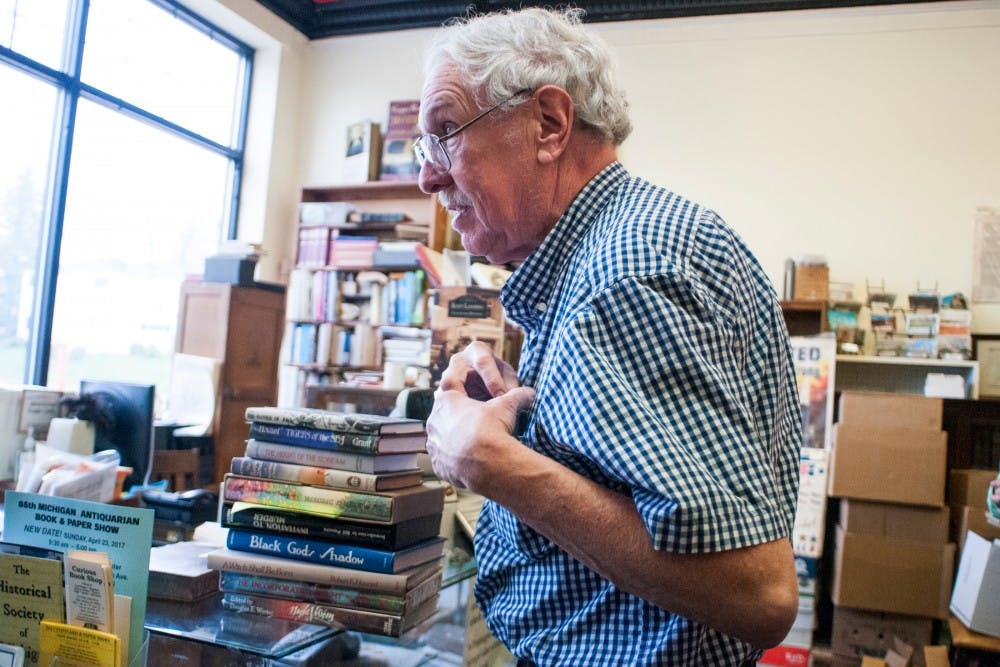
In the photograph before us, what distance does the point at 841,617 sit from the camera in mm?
3723

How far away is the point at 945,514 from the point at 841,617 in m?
0.71

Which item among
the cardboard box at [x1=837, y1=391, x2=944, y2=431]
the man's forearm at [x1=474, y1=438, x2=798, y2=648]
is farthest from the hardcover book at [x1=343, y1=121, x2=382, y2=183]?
the man's forearm at [x1=474, y1=438, x2=798, y2=648]

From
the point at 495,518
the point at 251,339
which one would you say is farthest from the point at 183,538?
the point at 251,339

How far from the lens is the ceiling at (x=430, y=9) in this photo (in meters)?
4.71

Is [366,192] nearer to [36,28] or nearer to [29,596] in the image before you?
[36,28]

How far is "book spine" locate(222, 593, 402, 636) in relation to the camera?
1.03 metres

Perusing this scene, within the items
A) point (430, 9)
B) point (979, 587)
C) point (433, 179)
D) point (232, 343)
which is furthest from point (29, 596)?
point (430, 9)

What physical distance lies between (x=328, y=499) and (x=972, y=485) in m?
3.63

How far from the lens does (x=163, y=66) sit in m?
4.95

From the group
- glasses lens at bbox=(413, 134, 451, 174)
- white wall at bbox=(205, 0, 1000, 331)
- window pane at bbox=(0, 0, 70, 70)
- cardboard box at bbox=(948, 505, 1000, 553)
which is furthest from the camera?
white wall at bbox=(205, 0, 1000, 331)

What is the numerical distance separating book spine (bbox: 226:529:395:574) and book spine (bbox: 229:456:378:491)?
0.08 m

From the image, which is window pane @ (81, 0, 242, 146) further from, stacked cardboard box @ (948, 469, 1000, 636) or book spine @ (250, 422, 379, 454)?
stacked cardboard box @ (948, 469, 1000, 636)

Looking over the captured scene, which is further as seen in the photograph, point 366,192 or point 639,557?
point 366,192

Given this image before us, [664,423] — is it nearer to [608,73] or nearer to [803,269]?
[608,73]
